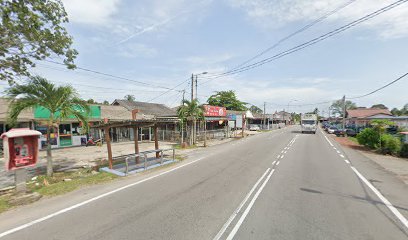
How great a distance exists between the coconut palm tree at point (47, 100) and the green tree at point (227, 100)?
2131 inches

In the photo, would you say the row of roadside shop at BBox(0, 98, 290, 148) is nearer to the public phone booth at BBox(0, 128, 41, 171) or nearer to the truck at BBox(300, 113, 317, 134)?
the public phone booth at BBox(0, 128, 41, 171)

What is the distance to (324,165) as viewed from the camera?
12547 mm

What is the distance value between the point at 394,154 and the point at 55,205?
22551mm

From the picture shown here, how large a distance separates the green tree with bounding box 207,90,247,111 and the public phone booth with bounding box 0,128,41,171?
187ft

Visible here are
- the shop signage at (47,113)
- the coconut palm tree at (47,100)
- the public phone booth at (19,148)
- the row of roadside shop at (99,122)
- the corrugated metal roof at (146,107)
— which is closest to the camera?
the public phone booth at (19,148)

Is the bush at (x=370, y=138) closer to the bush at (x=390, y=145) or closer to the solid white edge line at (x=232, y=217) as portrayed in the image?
the bush at (x=390, y=145)

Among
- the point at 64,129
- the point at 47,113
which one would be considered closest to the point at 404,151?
the point at 64,129

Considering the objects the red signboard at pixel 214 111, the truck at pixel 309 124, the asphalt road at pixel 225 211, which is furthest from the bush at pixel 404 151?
the truck at pixel 309 124

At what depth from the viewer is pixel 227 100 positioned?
213 ft

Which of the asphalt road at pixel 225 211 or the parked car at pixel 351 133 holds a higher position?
the asphalt road at pixel 225 211

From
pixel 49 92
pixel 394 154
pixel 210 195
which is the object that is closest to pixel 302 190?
pixel 210 195

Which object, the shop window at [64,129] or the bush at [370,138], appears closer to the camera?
the bush at [370,138]

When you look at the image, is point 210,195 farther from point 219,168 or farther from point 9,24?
point 9,24

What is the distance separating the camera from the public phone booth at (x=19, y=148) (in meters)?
7.96
